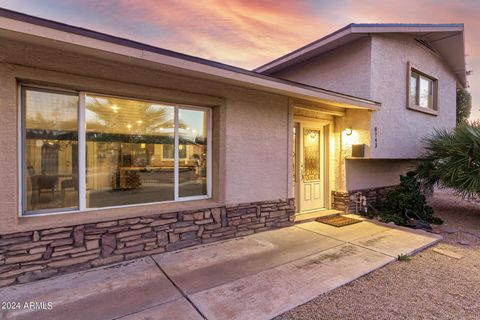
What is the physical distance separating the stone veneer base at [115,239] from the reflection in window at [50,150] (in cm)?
50

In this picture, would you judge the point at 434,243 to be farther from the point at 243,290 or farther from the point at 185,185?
the point at 185,185

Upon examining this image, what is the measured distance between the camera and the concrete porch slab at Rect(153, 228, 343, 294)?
137 inches

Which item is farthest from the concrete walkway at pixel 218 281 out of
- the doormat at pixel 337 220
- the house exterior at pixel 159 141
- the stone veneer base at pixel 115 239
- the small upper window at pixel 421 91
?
the small upper window at pixel 421 91

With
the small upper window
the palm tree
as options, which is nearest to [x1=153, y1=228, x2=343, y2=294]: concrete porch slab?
the palm tree

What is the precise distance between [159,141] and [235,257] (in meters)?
2.53

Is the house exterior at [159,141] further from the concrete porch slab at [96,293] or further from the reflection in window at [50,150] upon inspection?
the concrete porch slab at [96,293]

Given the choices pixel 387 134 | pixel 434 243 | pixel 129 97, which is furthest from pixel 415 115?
pixel 129 97

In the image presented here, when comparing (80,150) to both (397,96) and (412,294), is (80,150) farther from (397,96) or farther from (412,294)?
(397,96)

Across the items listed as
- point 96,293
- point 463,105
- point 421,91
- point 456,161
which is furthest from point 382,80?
point 463,105

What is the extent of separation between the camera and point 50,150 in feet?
12.1

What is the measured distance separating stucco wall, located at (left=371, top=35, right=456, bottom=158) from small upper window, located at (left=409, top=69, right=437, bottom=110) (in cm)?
22

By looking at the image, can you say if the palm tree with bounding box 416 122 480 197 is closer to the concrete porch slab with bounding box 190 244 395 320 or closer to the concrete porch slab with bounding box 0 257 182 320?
the concrete porch slab with bounding box 190 244 395 320

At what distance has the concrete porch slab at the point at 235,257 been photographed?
137 inches

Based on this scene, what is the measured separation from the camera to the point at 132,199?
4.43 meters
